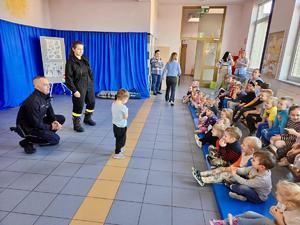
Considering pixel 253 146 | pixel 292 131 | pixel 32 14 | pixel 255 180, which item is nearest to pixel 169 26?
pixel 32 14

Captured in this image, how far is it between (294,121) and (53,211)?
3.24 m

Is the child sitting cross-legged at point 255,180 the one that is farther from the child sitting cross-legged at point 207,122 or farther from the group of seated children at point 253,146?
the child sitting cross-legged at point 207,122

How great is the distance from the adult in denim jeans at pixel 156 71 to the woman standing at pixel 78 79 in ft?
12.9

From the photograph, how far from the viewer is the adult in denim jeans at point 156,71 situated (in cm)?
758

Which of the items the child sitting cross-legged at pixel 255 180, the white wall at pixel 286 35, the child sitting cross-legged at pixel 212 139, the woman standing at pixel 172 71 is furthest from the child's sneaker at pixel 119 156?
the white wall at pixel 286 35

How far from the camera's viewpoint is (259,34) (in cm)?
762

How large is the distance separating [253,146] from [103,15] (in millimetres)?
6530

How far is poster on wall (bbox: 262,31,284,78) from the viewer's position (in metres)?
5.39

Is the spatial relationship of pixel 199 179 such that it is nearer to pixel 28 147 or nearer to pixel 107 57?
pixel 28 147

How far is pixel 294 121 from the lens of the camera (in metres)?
2.96

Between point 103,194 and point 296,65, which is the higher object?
point 296,65

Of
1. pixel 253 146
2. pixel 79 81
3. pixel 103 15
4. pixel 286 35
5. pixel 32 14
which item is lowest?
pixel 253 146

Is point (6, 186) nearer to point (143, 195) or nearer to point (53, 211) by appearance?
point (53, 211)

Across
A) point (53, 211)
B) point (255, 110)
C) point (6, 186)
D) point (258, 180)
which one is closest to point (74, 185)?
point (53, 211)
